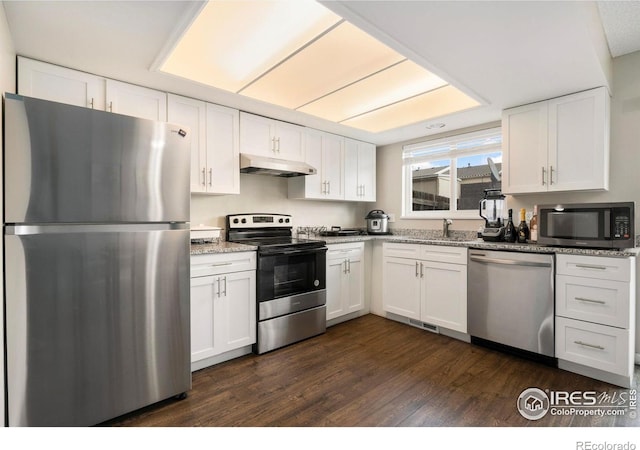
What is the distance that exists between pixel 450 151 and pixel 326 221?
1.77 m

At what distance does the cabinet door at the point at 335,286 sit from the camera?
3.24 m

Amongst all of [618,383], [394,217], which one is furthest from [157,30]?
[618,383]

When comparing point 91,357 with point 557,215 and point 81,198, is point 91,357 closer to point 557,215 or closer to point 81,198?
point 81,198

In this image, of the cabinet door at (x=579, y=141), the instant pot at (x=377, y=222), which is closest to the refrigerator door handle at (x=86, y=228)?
the instant pot at (x=377, y=222)

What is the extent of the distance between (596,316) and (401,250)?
5.37 ft

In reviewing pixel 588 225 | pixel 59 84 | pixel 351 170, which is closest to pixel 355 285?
pixel 351 170

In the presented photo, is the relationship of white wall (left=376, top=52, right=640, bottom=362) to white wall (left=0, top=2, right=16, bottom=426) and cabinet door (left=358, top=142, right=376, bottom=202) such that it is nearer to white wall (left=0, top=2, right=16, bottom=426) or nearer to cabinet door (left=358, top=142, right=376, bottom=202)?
cabinet door (left=358, top=142, right=376, bottom=202)

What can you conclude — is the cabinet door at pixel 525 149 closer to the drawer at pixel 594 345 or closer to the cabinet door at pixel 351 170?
the drawer at pixel 594 345

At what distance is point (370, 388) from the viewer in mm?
2098

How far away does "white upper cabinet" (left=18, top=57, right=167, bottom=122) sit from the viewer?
1922mm

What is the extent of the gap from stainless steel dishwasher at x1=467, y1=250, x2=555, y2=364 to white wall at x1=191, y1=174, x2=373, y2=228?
1.88 meters

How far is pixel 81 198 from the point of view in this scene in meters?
1.57

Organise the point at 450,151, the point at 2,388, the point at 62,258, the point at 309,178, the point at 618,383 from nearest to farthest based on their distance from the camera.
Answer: the point at 2,388 < the point at 62,258 < the point at 618,383 < the point at 309,178 < the point at 450,151

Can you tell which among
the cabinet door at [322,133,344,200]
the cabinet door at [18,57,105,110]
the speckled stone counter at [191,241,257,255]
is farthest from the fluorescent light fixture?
the speckled stone counter at [191,241,257,255]
